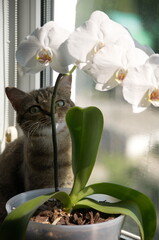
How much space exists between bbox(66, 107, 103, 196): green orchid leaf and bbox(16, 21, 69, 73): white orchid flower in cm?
10

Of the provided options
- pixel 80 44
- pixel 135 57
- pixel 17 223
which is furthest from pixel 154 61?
pixel 17 223

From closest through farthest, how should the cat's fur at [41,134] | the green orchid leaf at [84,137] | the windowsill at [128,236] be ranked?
the green orchid leaf at [84,137] → the cat's fur at [41,134] → the windowsill at [128,236]

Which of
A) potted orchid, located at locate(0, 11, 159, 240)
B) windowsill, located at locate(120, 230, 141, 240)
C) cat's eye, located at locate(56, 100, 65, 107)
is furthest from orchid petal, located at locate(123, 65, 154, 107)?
windowsill, located at locate(120, 230, 141, 240)

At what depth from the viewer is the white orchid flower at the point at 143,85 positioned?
667 mm

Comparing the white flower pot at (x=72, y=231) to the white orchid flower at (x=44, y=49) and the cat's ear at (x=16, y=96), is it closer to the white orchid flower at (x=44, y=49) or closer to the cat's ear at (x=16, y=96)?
the white orchid flower at (x=44, y=49)

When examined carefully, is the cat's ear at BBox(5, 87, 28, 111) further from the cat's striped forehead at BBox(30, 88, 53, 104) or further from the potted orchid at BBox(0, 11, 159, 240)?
the potted orchid at BBox(0, 11, 159, 240)

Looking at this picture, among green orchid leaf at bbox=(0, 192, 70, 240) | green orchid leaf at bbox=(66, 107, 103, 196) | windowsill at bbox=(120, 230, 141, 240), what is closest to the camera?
green orchid leaf at bbox=(0, 192, 70, 240)

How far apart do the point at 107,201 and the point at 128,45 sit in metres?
0.36

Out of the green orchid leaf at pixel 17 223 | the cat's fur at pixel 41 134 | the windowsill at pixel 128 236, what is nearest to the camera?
the green orchid leaf at pixel 17 223

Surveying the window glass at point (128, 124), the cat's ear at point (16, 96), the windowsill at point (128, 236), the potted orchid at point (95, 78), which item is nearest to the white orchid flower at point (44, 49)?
the potted orchid at point (95, 78)

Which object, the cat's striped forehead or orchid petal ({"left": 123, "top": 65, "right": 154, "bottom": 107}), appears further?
the cat's striped forehead

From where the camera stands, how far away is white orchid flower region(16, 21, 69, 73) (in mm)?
733

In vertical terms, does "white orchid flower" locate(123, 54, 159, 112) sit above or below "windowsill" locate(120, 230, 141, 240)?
above

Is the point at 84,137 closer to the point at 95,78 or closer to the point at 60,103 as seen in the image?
the point at 95,78
